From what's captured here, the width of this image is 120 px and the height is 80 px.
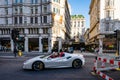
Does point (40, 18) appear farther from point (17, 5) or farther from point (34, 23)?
point (17, 5)

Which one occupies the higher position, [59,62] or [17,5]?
[17,5]

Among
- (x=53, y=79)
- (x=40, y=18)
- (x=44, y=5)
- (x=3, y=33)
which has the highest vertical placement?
(x=44, y=5)

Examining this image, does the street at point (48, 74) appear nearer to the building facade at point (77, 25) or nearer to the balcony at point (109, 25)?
the balcony at point (109, 25)

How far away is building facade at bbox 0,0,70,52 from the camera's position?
5166cm

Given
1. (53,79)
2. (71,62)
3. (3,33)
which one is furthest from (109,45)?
(53,79)

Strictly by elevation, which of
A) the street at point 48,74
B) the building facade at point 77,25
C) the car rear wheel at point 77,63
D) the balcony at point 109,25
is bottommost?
the street at point 48,74

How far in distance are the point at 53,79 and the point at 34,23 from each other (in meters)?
43.8

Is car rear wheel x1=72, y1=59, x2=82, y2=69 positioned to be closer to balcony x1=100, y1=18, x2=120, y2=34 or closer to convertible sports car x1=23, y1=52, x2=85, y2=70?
convertible sports car x1=23, y1=52, x2=85, y2=70

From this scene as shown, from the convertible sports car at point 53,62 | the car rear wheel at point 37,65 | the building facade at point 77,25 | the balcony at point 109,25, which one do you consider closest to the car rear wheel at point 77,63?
the convertible sports car at point 53,62

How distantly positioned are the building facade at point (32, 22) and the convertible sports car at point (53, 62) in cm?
3658

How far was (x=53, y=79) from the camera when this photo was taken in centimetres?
997

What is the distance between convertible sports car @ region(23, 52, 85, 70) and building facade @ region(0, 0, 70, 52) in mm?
36577

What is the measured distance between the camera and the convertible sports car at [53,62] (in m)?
13.4

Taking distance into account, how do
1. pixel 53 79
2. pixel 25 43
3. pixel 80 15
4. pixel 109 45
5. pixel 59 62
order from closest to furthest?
pixel 53 79, pixel 59 62, pixel 109 45, pixel 25 43, pixel 80 15
